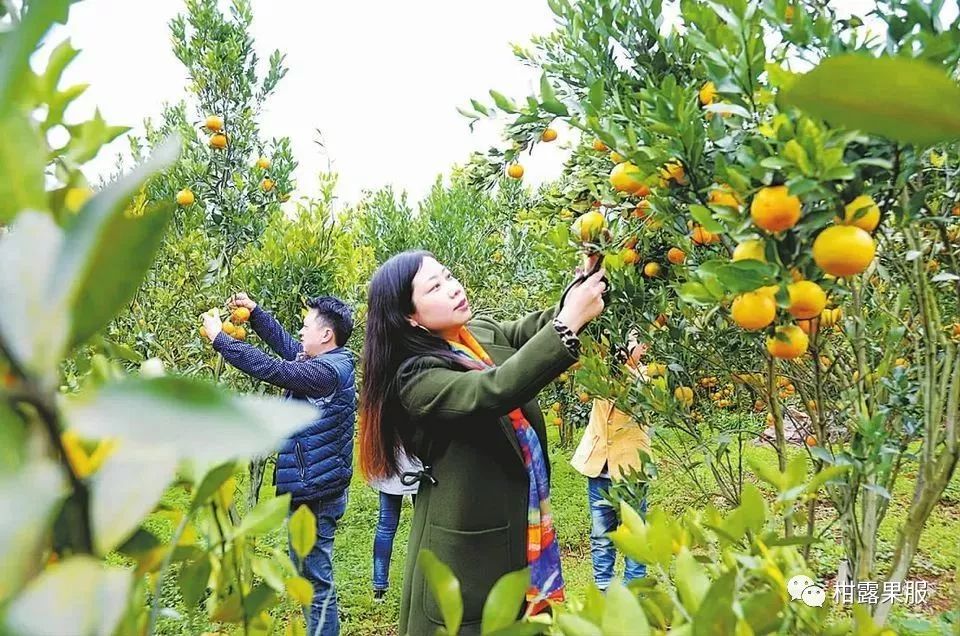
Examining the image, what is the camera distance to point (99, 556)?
279 mm

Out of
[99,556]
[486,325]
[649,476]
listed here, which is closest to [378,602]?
[486,325]

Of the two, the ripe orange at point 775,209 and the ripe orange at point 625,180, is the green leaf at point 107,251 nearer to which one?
the ripe orange at point 775,209

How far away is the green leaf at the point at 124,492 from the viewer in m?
0.28

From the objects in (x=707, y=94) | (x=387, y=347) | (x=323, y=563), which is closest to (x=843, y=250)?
(x=707, y=94)

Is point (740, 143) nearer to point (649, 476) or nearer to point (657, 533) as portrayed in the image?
point (657, 533)

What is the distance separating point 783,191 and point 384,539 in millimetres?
3539

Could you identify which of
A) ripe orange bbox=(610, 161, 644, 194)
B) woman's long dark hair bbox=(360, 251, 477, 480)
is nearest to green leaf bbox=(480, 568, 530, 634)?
ripe orange bbox=(610, 161, 644, 194)

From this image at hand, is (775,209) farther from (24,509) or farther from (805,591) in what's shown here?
(24,509)

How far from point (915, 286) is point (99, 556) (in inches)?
59.8

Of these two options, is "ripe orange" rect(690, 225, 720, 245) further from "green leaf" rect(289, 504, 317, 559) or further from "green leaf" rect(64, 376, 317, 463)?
"green leaf" rect(64, 376, 317, 463)

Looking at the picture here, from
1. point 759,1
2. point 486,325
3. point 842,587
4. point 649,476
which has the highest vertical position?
point 759,1

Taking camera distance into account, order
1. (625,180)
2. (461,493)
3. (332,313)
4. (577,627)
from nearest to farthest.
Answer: (577,627), (625,180), (461,493), (332,313)

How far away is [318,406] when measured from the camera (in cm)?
323

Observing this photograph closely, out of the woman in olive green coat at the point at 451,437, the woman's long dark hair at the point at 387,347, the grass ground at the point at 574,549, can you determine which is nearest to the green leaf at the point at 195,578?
the woman in olive green coat at the point at 451,437
